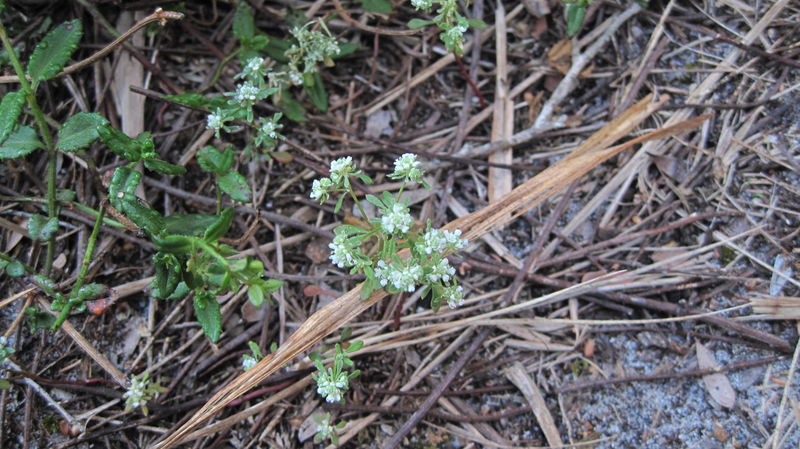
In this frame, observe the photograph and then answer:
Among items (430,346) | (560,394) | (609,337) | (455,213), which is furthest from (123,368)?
(609,337)

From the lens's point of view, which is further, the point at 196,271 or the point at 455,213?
the point at 455,213

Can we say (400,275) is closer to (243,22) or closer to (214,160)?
(214,160)

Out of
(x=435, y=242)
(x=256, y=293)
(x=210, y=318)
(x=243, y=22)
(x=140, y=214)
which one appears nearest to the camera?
(x=256, y=293)

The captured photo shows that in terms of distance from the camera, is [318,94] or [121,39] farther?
[318,94]

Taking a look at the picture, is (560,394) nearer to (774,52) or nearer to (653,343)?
(653,343)

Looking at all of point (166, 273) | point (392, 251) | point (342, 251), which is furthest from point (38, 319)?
point (392, 251)

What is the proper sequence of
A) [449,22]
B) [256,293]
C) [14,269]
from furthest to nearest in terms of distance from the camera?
[449,22]
[14,269]
[256,293]

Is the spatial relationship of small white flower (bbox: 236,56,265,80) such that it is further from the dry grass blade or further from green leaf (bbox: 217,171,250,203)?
the dry grass blade
